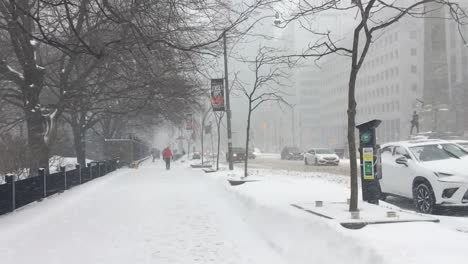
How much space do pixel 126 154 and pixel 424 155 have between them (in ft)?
111

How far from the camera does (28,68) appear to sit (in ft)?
62.2

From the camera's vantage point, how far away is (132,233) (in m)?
9.41

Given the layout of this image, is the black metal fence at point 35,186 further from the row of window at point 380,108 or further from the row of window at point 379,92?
the row of window at point 379,92

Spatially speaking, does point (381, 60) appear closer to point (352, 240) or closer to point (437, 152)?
point (437, 152)

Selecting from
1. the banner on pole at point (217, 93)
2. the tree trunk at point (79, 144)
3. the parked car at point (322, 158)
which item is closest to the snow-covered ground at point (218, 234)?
the banner on pole at point (217, 93)

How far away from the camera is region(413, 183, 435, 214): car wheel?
10720 millimetres

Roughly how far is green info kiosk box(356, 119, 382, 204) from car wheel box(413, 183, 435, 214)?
1235 mm

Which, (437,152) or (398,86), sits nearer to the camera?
(437,152)

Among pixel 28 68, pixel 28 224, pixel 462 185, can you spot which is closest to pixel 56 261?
pixel 28 224

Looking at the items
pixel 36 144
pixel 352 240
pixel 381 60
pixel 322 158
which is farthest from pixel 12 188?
pixel 381 60

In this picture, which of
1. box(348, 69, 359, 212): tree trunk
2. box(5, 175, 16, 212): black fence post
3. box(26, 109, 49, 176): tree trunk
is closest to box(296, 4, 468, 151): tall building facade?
box(26, 109, 49, 176): tree trunk

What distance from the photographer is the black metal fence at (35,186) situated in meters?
12.1

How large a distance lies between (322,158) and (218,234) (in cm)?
3159

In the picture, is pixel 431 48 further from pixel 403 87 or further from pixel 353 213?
pixel 403 87
